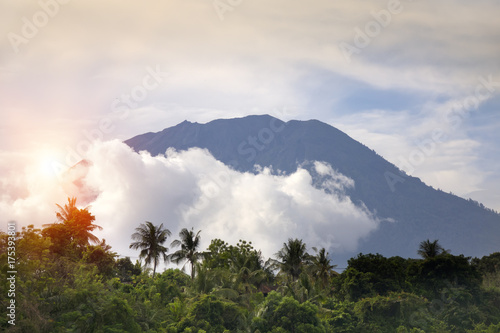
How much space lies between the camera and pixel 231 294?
52.1 meters

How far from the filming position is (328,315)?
173 ft

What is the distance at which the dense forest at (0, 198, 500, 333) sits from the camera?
114 ft

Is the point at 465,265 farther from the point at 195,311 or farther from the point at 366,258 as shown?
the point at 195,311

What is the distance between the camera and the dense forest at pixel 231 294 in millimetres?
34812

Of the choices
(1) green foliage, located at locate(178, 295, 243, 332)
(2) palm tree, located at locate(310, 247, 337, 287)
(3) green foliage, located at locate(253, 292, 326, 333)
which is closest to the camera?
(1) green foliage, located at locate(178, 295, 243, 332)

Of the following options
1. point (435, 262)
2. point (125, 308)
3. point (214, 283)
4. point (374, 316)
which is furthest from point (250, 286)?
point (125, 308)

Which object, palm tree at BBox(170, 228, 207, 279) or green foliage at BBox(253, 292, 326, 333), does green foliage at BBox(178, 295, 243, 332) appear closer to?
green foliage at BBox(253, 292, 326, 333)
